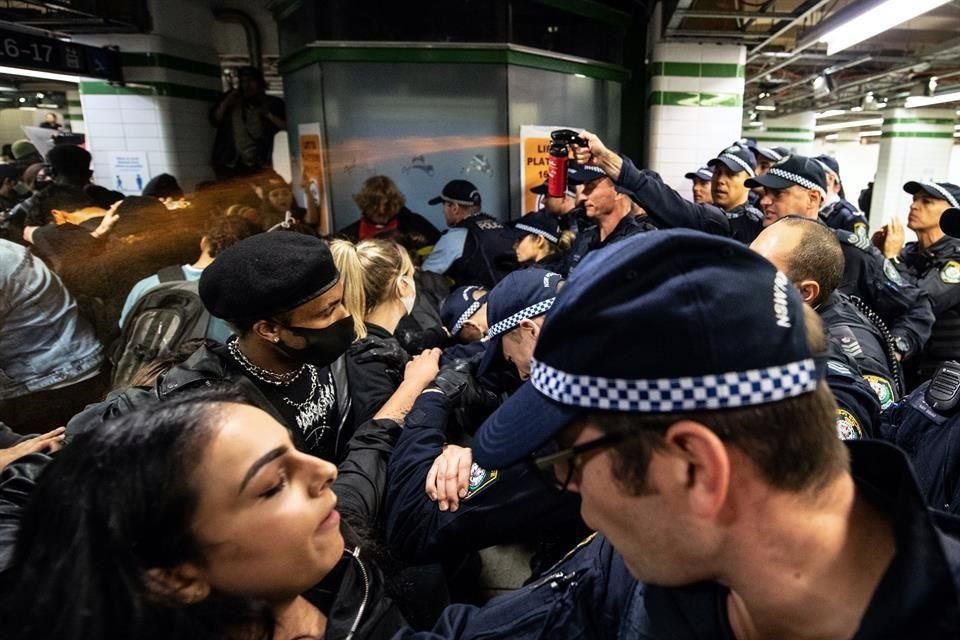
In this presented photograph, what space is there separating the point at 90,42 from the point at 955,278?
8.37 metres

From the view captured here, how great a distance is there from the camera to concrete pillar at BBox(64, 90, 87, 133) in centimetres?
699

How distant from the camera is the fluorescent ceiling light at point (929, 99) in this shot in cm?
990

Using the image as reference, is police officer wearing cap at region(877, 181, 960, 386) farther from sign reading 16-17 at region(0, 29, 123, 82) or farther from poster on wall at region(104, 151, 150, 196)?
poster on wall at region(104, 151, 150, 196)

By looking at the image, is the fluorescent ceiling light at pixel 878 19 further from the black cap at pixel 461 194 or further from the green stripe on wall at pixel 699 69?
the black cap at pixel 461 194

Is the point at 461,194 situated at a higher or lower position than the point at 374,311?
higher

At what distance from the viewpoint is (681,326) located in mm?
747

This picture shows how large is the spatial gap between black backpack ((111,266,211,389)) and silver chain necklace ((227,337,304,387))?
513 millimetres

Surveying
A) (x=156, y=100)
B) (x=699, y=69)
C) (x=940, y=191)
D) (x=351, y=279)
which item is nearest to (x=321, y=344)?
(x=351, y=279)

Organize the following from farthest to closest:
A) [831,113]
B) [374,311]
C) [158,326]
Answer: [831,113] → [374,311] → [158,326]

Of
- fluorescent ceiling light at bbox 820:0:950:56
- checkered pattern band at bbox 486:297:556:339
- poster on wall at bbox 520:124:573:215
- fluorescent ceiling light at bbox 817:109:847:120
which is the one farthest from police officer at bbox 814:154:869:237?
fluorescent ceiling light at bbox 817:109:847:120

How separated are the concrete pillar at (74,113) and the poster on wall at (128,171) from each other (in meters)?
0.53

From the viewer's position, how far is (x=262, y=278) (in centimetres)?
177

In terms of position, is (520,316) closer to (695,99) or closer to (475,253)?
(475,253)

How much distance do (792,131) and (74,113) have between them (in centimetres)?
1629
